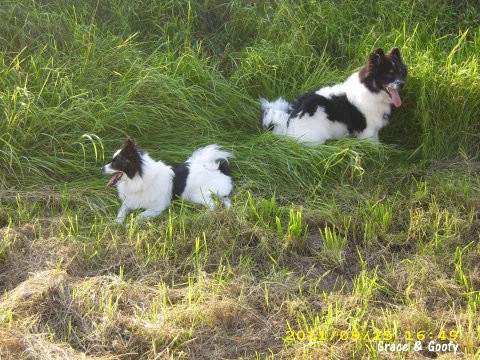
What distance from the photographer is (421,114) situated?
4.88 m

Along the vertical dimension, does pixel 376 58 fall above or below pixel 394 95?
above

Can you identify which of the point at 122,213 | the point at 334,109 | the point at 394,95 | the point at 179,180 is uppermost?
the point at 394,95

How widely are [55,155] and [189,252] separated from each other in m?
1.42

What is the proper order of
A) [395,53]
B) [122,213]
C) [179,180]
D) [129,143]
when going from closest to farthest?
[129,143] → [122,213] → [179,180] → [395,53]

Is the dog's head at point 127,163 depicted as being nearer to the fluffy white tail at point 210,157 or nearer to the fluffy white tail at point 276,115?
the fluffy white tail at point 210,157

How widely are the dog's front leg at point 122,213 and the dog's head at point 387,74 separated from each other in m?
2.15

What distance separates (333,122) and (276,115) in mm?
468

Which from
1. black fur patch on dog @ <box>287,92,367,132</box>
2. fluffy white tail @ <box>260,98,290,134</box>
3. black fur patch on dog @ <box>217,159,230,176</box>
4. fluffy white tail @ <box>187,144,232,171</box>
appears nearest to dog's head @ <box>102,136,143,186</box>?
fluffy white tail @ <box>187,144,232,171</box>

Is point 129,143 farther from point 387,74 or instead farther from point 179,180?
point 387,74

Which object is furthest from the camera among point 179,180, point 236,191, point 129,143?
point 236,191

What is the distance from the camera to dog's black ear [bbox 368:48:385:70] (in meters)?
4.68

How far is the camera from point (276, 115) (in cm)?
490

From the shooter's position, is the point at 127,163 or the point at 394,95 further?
the point at 394,95

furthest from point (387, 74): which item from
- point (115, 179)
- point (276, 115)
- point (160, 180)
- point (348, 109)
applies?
point (115, 179)
